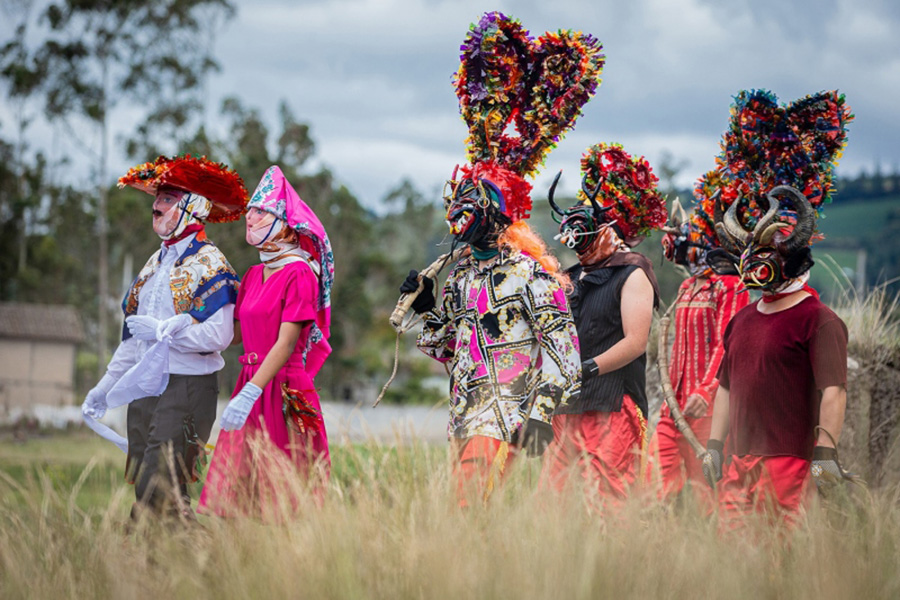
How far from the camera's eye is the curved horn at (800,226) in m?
4.55

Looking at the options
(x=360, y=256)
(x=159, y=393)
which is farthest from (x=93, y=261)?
(x=159, y=393)

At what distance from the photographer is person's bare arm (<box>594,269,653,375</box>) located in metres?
4.99

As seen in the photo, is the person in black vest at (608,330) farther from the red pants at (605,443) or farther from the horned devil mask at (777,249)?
the horned devil mask at (777,249)

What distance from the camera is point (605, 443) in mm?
5000

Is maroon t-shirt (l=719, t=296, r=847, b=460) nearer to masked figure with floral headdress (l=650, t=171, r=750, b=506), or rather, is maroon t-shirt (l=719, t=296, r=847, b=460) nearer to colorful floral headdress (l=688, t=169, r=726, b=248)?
masked figure with floral headdress (l=650, t=171, r=750, b=506)

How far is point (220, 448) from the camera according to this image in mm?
4875

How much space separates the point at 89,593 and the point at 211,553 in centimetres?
43

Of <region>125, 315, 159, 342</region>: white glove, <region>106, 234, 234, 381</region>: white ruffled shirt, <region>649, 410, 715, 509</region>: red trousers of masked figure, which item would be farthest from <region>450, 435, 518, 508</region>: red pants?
<region>125, 315, 159, 342</region>: white glove

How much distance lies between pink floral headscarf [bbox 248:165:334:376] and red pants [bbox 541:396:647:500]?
4.18 ft

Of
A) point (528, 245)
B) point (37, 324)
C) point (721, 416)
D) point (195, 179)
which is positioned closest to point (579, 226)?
point (528, 245)

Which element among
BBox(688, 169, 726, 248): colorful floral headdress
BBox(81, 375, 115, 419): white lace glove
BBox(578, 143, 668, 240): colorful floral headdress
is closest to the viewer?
BBox(81, 375, 115, 419): white lace glove

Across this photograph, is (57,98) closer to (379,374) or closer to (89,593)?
(379,374)

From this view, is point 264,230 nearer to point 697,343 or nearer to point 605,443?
point 605,443

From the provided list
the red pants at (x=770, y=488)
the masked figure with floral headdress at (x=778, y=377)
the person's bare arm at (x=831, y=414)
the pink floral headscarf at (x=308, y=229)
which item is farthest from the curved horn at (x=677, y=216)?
the pink floral headscarf at (x=308, y=229)
